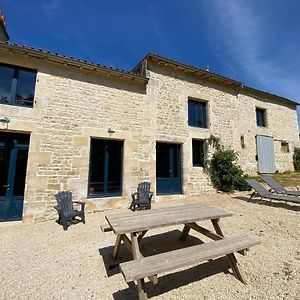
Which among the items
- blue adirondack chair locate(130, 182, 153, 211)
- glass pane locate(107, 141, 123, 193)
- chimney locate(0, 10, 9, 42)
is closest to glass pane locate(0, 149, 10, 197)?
glass pane locate(107, 141, 123, 193)

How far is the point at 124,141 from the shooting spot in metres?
7.51

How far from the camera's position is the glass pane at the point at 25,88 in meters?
6.19

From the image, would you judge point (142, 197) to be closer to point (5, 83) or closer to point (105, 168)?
point (105, 168)

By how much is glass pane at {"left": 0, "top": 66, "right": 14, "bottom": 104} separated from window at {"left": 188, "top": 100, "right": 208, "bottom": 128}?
7.23 metres

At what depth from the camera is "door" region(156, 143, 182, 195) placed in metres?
8.38

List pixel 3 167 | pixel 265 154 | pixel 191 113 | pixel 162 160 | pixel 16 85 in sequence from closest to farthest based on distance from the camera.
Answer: pixel 3 167 → pixel 16 85 → pixel 162 160 → pixel 191 113 → pixel 265 154

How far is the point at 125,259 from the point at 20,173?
4.65 m

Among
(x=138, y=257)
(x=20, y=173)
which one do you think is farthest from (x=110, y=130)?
(x=138, y=257)

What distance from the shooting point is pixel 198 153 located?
9.52 meters

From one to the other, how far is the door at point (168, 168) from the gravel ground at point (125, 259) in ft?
12.2

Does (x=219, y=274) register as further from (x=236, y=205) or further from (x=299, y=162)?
(x=299, y=162)

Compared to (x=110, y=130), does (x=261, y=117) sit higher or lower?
higher

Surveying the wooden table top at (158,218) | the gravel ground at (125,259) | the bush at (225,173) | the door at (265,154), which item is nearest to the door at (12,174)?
the gravel ground at (125,259)

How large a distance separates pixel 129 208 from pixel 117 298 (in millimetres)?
4768
